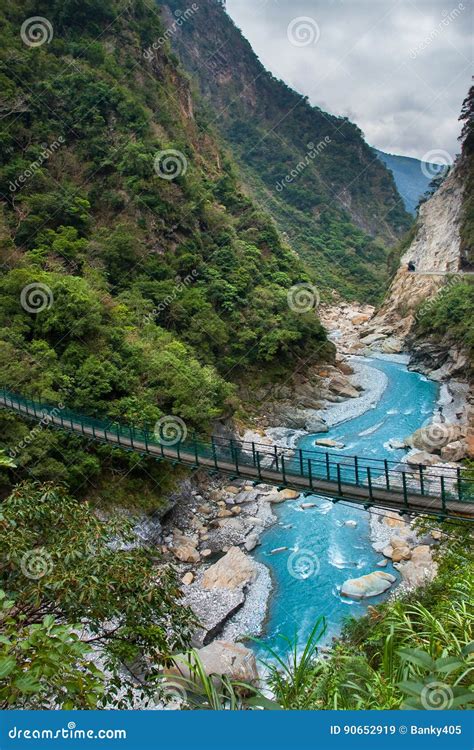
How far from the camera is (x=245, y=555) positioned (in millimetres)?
12141

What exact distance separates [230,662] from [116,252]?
16.6 meters

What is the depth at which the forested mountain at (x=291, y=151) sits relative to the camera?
7581 centimetres

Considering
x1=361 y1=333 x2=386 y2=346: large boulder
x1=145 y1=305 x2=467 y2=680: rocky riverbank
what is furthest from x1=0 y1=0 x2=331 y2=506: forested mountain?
x1=361 y1=333 x2=386 y2=346: large boulder

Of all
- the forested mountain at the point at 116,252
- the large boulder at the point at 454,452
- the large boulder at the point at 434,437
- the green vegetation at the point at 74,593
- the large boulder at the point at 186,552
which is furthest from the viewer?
the large boulder at the point at 434,437

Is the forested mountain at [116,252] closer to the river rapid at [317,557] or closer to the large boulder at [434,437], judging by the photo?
the river rapid at [317,557]

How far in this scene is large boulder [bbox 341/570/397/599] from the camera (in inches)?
409

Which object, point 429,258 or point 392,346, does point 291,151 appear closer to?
point 429,258

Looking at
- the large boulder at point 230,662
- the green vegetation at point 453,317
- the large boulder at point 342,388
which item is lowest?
the large boulder at point 230,662

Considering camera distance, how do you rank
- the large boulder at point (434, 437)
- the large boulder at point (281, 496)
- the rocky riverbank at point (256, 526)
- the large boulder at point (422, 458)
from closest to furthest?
the rocky riverbank at point (256, 526)
the large boulder at point (281, 496)
the large boulder at point (422, 458)
the large boulder at point (434, 437)

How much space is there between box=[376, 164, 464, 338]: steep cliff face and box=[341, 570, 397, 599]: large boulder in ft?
95.3

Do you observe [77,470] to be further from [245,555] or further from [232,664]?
[232,664]

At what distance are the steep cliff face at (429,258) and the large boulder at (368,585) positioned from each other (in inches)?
1143

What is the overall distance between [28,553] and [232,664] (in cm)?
542

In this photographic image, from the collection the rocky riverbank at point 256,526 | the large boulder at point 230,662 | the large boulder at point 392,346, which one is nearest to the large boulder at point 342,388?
the rocky riverbank at point 256,526
